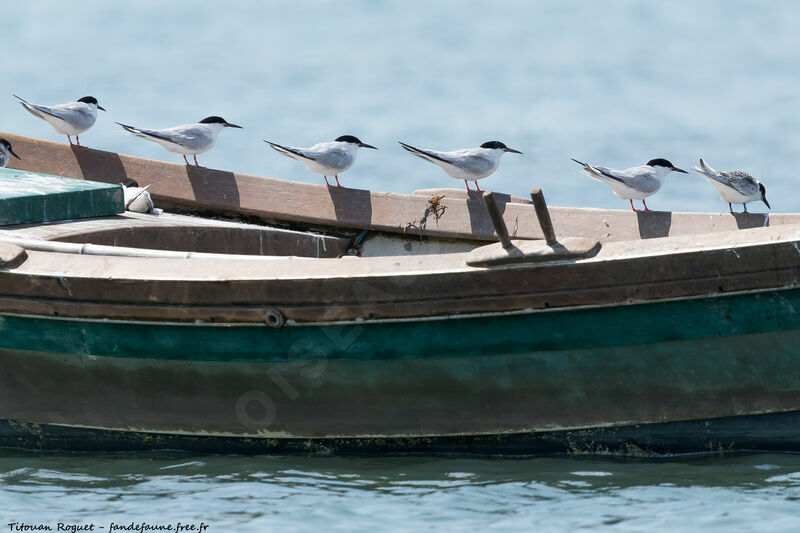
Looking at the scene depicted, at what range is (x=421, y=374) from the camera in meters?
5.81

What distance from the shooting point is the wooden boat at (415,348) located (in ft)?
18.0

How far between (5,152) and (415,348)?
4818mm

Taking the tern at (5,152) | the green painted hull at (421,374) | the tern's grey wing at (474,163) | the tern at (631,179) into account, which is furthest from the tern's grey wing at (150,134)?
the green painted hull at (421,374)

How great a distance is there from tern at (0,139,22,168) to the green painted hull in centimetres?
343

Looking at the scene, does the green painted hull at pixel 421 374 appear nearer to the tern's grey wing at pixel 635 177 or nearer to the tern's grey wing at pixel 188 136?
the tern's grey wing at pixel 635 177

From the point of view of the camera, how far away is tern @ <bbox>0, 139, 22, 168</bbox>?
30.6 feet

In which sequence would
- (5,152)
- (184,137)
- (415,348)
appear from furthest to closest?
(184,137)
(5,152)
(415,348)

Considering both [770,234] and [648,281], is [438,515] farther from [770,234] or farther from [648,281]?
[770,234]

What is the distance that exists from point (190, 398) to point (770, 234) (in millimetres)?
2752

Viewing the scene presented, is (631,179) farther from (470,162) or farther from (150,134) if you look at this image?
(150,134)

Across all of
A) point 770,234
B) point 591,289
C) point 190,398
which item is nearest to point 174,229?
point 190,398

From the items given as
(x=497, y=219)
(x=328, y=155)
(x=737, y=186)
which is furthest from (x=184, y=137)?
(x=497, y=219)

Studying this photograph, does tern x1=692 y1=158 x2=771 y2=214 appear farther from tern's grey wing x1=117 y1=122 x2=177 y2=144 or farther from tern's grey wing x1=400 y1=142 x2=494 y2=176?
tern's grey wing x1=117 y1=122 x2=177 y2=144

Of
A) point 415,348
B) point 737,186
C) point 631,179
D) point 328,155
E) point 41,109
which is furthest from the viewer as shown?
point 41,109
